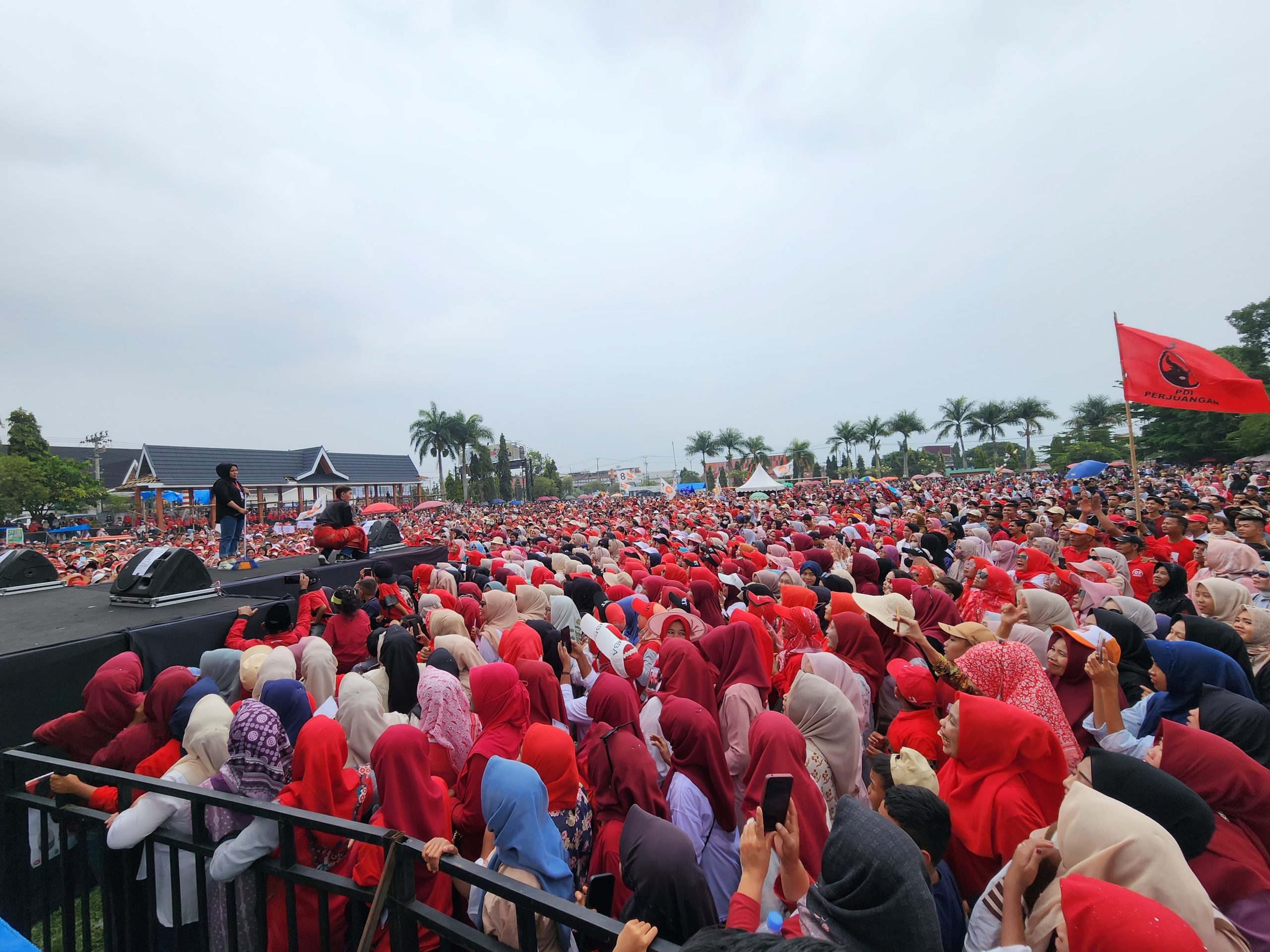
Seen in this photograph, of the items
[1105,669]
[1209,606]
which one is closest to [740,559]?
[1209,606]

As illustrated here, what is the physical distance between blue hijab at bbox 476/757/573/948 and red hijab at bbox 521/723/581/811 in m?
0.17

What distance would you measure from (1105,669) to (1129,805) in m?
1.12

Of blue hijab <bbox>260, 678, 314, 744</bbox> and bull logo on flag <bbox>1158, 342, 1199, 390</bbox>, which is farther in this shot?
bull logo on flag <bbox>1158, 342, 1199, 390</bbox>

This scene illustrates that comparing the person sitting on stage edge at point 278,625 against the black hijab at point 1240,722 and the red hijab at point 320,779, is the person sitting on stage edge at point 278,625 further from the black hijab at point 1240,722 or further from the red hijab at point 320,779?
the black hijab at point 1240,722

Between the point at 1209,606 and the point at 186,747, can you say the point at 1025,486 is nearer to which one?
the point at 1209,606

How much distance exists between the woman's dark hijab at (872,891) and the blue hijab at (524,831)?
0.99 m

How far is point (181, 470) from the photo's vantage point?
29.2 meters

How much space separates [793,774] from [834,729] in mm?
560

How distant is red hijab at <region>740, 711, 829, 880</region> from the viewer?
2.31 meters

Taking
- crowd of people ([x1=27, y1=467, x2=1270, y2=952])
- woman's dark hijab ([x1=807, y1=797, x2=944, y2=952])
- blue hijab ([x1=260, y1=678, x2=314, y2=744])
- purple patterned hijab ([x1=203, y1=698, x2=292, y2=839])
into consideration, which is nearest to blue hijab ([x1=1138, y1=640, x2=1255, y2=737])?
crowd of people ([x1=27, y1=467, x2=1270, y2=952])

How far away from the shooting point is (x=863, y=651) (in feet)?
12.5

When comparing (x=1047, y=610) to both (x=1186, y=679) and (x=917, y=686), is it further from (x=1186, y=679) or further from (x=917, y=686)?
(x=917, y=686)

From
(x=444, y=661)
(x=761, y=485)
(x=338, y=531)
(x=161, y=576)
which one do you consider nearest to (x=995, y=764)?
(x=444, y=661)

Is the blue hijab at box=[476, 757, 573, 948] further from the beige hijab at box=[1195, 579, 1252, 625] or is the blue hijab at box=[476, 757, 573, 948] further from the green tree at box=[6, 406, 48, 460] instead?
the green tree at box=[6, 406, 48, 460]
